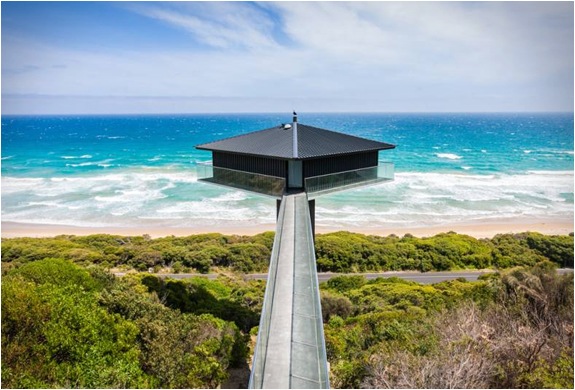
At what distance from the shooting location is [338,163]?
17.4 metres

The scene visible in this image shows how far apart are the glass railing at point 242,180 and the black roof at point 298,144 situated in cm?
92

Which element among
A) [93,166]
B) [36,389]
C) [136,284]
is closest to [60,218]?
[136,284]

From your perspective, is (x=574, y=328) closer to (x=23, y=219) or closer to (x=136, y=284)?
(x=136, y=284)

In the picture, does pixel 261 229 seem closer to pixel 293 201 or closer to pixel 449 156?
pixel 293 201

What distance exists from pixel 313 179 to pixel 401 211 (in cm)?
3224

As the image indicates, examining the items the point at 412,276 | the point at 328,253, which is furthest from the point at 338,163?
the point at 412,276

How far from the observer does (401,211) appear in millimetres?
45875

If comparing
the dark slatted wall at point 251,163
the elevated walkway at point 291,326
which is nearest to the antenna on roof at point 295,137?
the dark slatted wall at point 251,163

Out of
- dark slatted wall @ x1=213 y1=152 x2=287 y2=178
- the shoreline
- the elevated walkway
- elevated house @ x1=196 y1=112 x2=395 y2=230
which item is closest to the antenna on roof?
elevated house @ x1=196 y1=112 x2=395 y2=230

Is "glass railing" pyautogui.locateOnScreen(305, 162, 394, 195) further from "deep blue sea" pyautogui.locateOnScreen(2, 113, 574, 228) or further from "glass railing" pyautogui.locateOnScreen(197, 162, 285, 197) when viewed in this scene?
"deep blue sea" pyautogui.locateOnScreen(2, 113, 574, 228)

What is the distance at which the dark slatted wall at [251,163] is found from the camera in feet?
53.4

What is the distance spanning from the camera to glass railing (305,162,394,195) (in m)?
16.1

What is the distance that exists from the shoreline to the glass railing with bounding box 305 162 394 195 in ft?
66.8

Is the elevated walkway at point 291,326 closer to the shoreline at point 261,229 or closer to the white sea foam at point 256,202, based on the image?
the shoreline at point 261,229
